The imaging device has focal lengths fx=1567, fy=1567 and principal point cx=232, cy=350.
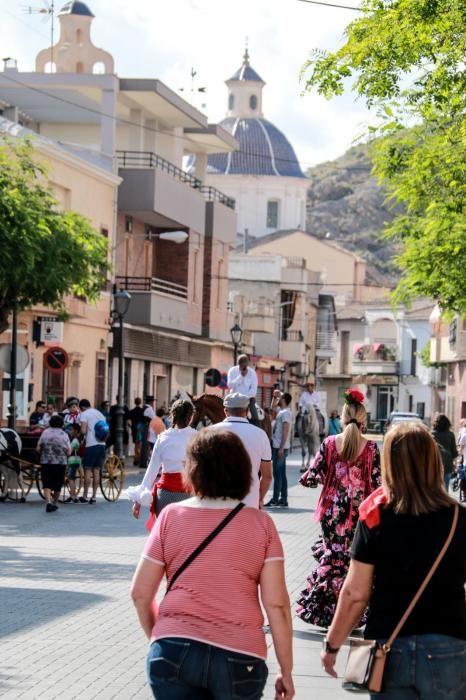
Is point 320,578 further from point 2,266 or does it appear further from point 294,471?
point 294,471

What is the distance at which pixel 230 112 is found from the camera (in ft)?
429

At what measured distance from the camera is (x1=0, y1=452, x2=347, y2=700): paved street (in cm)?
928

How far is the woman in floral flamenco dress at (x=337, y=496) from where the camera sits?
11195mm

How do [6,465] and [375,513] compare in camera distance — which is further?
[6,465]

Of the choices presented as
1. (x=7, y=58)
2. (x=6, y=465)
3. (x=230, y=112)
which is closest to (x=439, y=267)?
(x=6, y=465)

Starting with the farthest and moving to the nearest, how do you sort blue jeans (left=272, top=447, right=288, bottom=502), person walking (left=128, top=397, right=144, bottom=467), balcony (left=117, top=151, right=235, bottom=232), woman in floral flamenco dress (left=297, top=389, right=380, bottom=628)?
balcony (left=117, top=151, right=235, bottom=232) < person walking (left=128, top=397, right=144, bottom=467) < blue jeans (left=272, top=447, right=288, bottom=502) < woman in floral flamenco dress (left=297, top=389, right=380, bottom=628)

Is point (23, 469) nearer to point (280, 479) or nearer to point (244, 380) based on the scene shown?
point (280, 479)

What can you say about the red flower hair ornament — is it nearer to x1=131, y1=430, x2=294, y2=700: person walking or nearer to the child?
x1=131, y1=430, x2=294, y2=700: person walking

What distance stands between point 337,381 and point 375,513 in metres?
116

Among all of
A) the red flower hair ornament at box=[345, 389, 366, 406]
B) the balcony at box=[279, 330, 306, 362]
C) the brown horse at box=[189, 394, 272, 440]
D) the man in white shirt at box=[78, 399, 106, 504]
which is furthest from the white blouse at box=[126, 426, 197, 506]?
the balcony at box=[279, 330, 306, 362]

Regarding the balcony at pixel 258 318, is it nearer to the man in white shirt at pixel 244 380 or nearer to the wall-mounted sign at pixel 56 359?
the wall-mounted sign at pixel 56 359

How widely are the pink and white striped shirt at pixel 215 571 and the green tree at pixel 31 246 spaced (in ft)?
75.1

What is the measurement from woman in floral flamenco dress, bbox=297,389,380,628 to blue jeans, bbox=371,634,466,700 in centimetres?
578

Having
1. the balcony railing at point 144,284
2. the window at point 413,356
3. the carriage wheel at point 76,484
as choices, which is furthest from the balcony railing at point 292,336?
the carriage wheel at point 76,484
